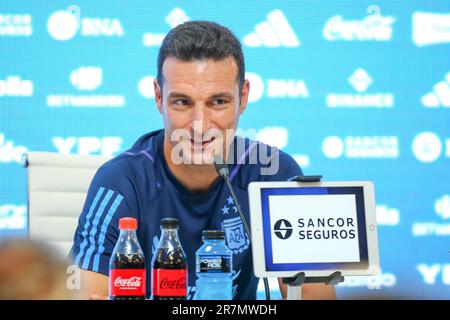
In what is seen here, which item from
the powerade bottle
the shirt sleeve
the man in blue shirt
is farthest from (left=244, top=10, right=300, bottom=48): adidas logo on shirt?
the powerade bottle

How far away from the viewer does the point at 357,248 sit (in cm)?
147

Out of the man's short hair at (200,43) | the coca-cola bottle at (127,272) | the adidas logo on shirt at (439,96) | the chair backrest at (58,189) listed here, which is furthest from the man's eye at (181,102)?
the adidas logo on shirt at (439,96)

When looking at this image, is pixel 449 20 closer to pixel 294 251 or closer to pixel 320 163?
pixel 320 163

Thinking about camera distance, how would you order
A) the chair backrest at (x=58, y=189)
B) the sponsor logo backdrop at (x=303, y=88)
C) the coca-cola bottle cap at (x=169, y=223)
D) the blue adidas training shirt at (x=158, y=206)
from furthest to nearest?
the sponsor logo backdrop at (x=303, y=88), the chair backrest at (x=58, y=189), the blue adidas training shirt at (x=158, y=206), the coca-cola bottle cap at (x=169, y=223)

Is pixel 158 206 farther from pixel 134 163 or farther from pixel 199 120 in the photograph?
pixel 199 120

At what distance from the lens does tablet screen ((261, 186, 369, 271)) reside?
4.67ft

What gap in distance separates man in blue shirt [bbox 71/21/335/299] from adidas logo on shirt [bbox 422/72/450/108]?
130 centimetres

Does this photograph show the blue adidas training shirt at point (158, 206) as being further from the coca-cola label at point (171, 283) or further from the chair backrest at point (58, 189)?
the coca-cola label at point (171, 283)

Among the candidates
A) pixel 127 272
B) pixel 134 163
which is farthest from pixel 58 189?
pixel 127 272

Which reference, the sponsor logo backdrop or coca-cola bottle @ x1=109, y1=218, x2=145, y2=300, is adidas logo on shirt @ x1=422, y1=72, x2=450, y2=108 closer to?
the sponsor logo backdrop

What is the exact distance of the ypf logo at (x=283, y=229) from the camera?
4.68 ft

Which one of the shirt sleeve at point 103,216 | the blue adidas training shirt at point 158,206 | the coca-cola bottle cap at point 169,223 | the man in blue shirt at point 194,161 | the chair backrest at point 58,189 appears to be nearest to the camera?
the coca-cola bottle cap at point 169,223
